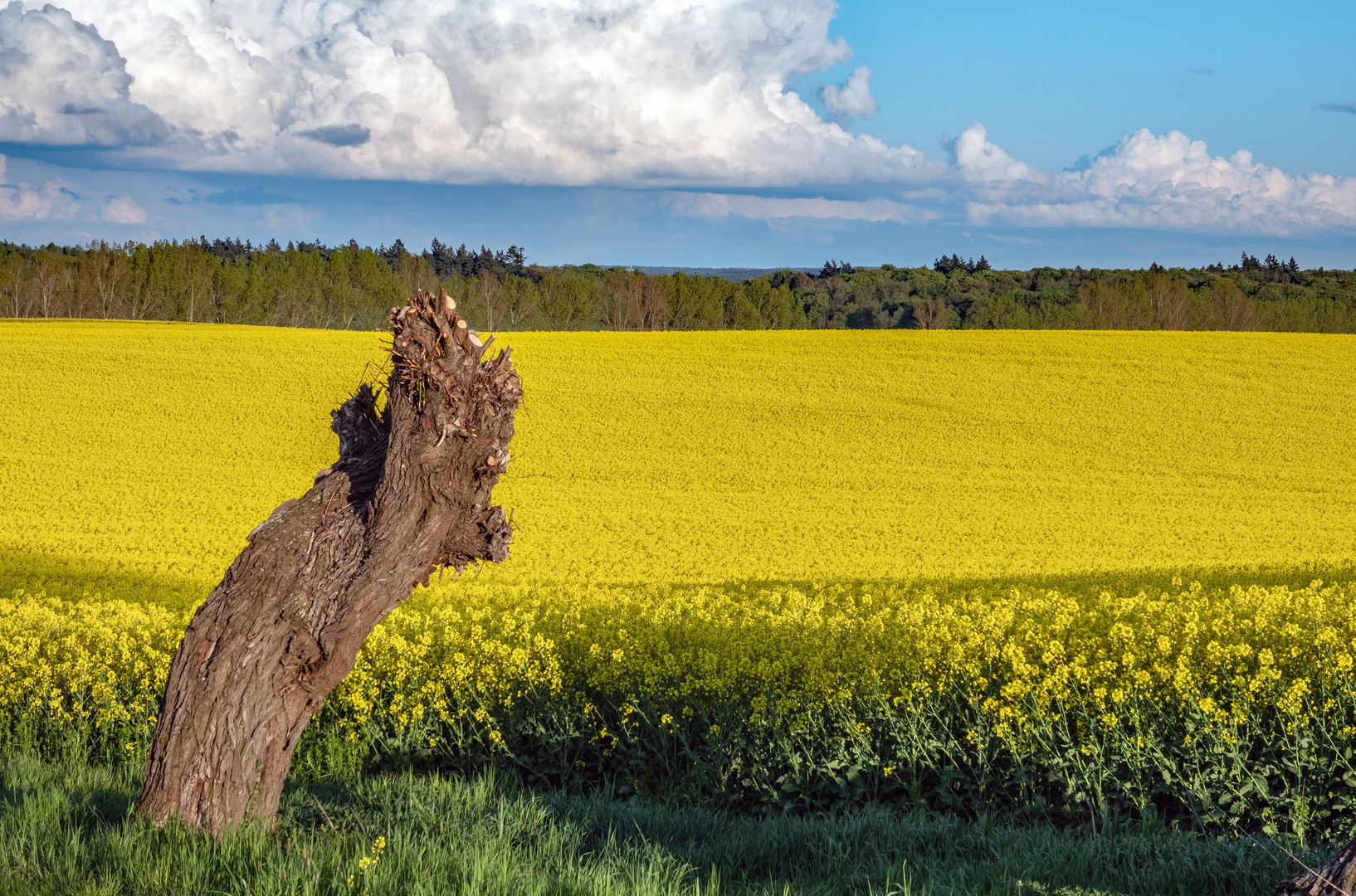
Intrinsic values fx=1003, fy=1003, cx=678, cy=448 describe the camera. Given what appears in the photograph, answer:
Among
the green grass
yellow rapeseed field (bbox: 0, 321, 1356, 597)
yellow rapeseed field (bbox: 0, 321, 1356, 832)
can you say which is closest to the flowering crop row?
yellow rapeseed field (bbox: 0, 321, 1356, 832)

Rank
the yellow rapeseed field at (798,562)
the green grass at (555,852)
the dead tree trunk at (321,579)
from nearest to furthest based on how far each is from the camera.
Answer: the green grass at (555,852)
the dead tree trunk at (321,579)
the yellow rapeseed field at (798,562)

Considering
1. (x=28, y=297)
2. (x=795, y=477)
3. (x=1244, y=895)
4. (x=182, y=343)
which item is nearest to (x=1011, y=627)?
(x=1244, y=895)

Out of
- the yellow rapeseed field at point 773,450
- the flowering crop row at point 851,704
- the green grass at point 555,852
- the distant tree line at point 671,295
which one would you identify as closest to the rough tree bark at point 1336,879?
the green grass at point 555,852

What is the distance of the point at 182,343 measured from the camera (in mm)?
32219

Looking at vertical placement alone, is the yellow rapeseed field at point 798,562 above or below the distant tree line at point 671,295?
below

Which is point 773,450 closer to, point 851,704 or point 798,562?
point 798,562

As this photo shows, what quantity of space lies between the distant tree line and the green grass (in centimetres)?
6389

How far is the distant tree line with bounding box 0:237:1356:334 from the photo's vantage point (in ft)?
211

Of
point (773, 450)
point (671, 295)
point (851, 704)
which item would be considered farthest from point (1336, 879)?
point (671, 295)

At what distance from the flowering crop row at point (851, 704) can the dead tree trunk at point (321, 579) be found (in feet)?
8.50

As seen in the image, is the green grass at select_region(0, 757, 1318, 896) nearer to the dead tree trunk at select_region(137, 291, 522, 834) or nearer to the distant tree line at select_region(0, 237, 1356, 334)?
the dead tree trunk at select_region(137, 291, 522, 834)

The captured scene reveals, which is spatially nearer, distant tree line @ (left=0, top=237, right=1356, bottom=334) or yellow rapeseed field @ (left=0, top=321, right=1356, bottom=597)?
yellow rapeseed field @ (left=0, top=321, right=1356, bottom=597)

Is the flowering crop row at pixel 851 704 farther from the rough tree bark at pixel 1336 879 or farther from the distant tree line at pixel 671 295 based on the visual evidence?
the distant tree line at pixel 671 295

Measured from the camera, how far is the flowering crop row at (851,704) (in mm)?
5598
